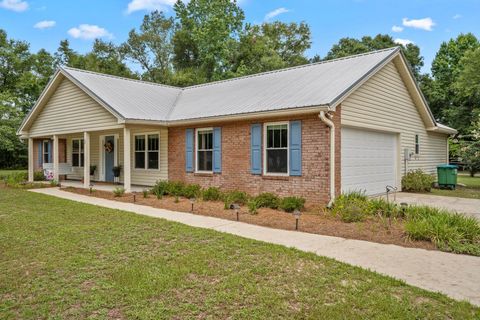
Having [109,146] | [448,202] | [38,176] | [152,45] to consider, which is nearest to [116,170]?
[109,146]

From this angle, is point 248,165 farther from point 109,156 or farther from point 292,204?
point 109,156

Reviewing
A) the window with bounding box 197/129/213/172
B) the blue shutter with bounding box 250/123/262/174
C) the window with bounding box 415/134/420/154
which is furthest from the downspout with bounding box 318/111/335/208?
the window with bounding box 415/134/420/154

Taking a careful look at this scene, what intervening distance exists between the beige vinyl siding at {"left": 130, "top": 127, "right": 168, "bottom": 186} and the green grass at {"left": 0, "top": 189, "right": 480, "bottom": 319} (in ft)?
26.5

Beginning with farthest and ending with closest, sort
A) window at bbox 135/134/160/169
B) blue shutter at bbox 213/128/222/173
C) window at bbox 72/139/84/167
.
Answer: window at bbox 72/139/84/167 → window at bbox 135/134/160/169 → blue shutter at bbox 213/128/222/173

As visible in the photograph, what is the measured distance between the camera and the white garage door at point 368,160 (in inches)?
430

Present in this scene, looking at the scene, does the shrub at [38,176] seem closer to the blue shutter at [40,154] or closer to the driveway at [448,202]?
the blue shutter at [40,154]

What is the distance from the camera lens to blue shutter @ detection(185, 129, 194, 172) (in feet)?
44.6

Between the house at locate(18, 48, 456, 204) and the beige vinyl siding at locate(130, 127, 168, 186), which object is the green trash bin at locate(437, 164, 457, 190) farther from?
the beige vinyl siding at locate(130, 127, 168, 186)

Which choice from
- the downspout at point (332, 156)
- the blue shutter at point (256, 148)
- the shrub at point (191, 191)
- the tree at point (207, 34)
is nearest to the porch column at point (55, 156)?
the shrub at point (191, 191)

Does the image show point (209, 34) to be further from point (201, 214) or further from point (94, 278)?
point (94, 278)

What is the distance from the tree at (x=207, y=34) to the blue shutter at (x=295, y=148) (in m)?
23.0

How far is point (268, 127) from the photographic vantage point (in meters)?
11.3

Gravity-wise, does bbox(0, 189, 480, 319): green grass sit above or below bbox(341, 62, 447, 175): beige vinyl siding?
below

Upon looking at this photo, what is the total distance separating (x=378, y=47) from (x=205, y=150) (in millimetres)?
27980
